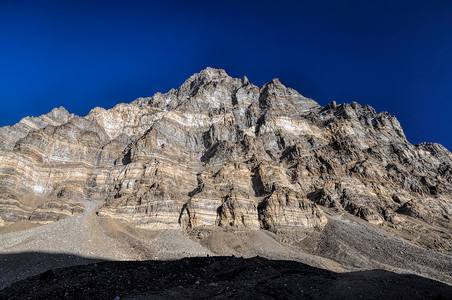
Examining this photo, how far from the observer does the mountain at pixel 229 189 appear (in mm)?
A: 38062

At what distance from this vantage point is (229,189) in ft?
190

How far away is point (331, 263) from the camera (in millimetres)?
34406

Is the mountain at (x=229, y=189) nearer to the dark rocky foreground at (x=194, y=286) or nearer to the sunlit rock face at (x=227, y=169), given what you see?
the sunlit rock face at (x=227, y=169)

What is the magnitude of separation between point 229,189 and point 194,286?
4466cm

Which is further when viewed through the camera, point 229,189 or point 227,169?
point 227,169

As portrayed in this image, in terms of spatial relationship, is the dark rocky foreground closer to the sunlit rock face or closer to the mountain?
the mountain

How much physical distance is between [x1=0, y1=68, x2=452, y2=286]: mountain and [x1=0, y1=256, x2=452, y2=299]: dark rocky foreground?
40.5 feet

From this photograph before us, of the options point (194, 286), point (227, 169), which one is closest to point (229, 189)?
point (227, 169)

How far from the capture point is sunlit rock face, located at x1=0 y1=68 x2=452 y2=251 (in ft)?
163

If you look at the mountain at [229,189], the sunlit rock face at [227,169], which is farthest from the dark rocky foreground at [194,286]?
the sunlit rock face at [227,169]

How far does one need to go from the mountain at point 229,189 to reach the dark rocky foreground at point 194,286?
486 inches

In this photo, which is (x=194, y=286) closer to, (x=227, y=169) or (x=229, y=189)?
(x=229, y=189)

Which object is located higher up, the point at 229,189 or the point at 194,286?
the point at 229,189

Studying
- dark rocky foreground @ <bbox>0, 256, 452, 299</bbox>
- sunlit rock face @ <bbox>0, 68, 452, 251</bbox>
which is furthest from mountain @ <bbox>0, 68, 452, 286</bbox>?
dark rocky foreground @ <bbox>0, 256, 452, 299</bbox>
